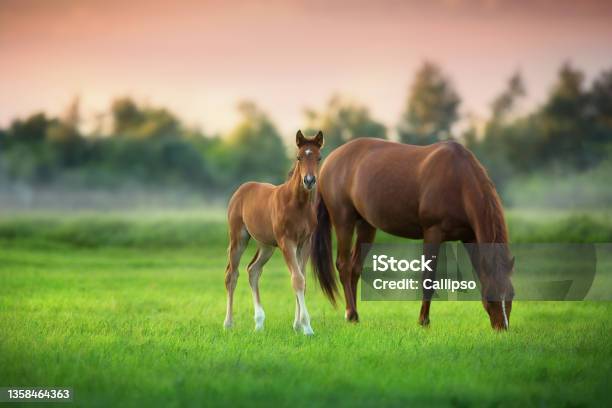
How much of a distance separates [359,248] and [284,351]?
405cm

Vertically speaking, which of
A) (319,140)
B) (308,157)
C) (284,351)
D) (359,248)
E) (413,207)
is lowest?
(284,351)

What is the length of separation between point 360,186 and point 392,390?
220 inches

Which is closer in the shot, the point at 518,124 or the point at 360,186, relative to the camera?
the point at 360,186

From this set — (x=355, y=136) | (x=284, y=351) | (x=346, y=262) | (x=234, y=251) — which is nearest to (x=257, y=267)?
(x=234, y=251)

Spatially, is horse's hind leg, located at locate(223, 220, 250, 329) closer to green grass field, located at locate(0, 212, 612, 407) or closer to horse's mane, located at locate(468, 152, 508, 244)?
green grass field, located at locate(0, 212, 612, 407)

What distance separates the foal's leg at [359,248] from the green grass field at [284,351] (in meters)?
0.80

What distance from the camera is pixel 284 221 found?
33.4 ft

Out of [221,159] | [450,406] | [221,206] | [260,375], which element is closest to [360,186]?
[260,375]

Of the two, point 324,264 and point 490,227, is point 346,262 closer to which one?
point 324,264

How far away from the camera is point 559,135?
49594 mm

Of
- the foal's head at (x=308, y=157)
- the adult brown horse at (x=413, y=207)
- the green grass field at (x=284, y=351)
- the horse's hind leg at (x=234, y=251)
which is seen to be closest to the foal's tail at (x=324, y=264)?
the adult brown horse at (x=413, y=207)

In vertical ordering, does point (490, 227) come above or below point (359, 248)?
above

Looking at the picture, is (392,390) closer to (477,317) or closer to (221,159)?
(477,317)

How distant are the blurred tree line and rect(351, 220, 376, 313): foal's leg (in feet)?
111
